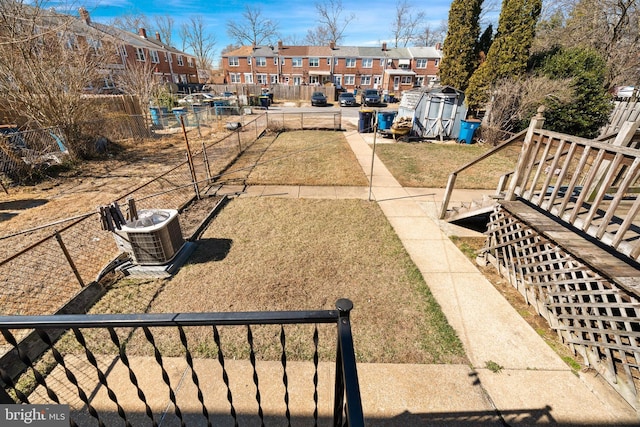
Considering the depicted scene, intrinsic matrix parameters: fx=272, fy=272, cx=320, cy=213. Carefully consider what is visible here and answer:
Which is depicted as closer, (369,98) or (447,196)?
(447,196)

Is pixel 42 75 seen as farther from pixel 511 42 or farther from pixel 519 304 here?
pixel 511 42

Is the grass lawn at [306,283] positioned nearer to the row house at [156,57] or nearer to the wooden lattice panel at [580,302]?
the wooden lattice panel at [580,302]

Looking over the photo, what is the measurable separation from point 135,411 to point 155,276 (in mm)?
2453

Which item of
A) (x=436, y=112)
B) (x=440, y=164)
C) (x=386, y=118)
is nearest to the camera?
(x=440, y=164)

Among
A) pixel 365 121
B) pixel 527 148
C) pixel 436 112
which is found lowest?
pixel 365 121

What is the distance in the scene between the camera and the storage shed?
1466 cm

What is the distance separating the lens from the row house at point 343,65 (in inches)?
1791

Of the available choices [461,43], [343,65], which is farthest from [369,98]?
[343,65]

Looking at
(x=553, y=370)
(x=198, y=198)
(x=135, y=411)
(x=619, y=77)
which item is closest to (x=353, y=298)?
(x=553, y=370)

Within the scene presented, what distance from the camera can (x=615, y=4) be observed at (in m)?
14.4

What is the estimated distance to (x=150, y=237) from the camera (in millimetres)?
4594

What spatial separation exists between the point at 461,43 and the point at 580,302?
1797 cm

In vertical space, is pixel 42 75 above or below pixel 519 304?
above

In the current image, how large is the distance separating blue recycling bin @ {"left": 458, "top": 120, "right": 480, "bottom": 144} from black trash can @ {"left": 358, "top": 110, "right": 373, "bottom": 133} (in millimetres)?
5250
